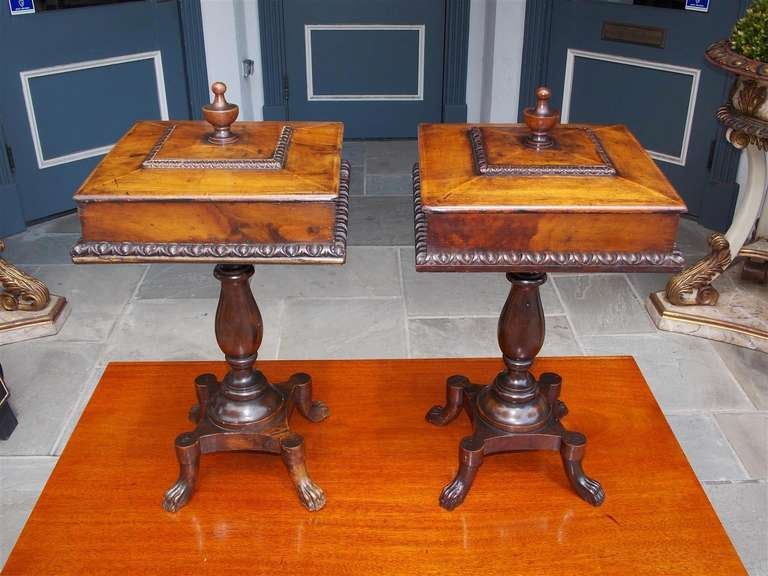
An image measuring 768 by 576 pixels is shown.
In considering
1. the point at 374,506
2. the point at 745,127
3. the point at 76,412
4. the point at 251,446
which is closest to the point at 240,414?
the point at 251,446

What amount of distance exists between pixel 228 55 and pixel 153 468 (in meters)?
2.75

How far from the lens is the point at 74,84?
3.35 metres

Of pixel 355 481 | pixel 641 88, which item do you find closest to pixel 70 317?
pixel 355 481

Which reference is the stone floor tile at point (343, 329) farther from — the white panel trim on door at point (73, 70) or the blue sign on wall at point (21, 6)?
the blue sign on wall at point (21, 6)

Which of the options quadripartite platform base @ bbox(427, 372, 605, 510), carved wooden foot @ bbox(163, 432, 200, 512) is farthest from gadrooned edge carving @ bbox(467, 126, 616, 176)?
carved wooden foot @ bbox(163, 432, 200, 512)

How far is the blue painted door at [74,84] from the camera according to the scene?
10.4 ft

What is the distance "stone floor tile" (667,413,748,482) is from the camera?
2.03 metres

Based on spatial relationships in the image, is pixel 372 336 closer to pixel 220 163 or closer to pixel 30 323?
pixel 30 323

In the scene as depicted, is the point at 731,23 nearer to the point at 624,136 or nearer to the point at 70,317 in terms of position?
the point at 624,136

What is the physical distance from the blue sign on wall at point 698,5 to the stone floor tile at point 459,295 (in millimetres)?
1259

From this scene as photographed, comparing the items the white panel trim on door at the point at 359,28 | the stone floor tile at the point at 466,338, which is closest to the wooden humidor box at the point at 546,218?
the stone floor tile at the point at 466,338

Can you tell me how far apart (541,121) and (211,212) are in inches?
20.5

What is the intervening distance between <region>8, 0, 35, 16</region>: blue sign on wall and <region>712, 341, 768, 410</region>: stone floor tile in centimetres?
279

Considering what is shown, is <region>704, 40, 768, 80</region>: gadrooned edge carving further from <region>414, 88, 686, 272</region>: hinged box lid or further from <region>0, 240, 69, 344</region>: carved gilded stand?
<region>0, 240, 69, 344</region>: carved gilded stand
